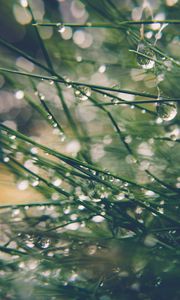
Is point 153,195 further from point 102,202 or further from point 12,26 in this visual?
point 12,26

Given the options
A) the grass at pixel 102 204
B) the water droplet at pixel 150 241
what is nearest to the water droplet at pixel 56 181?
the grass at pixel 102 204

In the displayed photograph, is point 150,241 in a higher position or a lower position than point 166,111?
lower

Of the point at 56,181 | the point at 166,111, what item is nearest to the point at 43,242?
the point at 56,181

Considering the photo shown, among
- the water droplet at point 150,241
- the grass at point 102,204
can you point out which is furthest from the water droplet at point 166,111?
the water droplet at point 150,241

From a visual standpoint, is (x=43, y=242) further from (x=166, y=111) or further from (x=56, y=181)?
(x=166, y=111)

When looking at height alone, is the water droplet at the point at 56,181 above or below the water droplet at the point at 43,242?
above

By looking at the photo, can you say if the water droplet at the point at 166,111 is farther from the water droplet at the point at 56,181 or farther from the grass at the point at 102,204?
the water droplet at the point at 56,181

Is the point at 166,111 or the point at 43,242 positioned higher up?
the point at 166,111

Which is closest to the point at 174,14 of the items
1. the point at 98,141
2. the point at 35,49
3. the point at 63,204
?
the point at 98,141

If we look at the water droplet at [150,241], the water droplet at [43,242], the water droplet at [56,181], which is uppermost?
the water droplet at [56,181]

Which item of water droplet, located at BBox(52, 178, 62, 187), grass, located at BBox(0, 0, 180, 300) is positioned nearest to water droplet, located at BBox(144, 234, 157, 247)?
grass, located at BBox(0, 0, 180, 300)

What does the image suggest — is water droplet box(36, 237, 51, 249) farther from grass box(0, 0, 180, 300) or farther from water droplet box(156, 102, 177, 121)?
water droplet box(156, 102, 177, 121)
